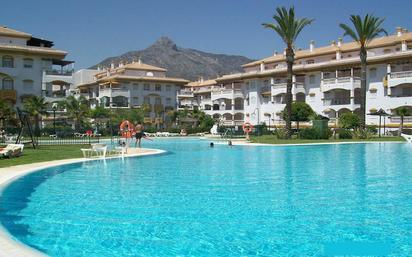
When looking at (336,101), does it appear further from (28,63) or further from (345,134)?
(28,63)

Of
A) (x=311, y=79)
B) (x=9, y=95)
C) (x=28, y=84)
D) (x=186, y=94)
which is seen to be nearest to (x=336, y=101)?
(x=311, y=79)

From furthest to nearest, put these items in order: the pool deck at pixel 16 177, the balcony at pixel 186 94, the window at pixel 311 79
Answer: the balcony at pixel 186 94 → the window at pixel 311 79 → the pool deck at pixel 16 177

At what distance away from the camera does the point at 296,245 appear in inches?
301

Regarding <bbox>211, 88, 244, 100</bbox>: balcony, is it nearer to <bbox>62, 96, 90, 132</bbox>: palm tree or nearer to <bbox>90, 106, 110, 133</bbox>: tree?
<bbox>90, 106, 110, 133</bbox>: tree

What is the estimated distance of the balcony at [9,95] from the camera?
5566 centimetres

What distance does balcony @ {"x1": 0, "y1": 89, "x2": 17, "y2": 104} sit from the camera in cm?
5566

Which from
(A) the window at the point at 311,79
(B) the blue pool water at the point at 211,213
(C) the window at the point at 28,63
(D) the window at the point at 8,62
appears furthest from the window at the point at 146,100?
(B) the blue pool water at the point at 211,213

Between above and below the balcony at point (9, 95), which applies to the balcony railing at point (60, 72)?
above

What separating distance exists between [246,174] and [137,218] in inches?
314

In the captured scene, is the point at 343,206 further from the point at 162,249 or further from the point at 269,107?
the point at 269,107

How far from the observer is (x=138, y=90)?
7619cm

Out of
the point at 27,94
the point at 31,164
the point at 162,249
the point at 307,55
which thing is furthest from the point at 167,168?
the point at 307,55

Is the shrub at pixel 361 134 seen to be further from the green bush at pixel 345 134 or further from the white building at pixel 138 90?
the white building at pixel 138 90

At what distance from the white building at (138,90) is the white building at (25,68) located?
13419 mm
